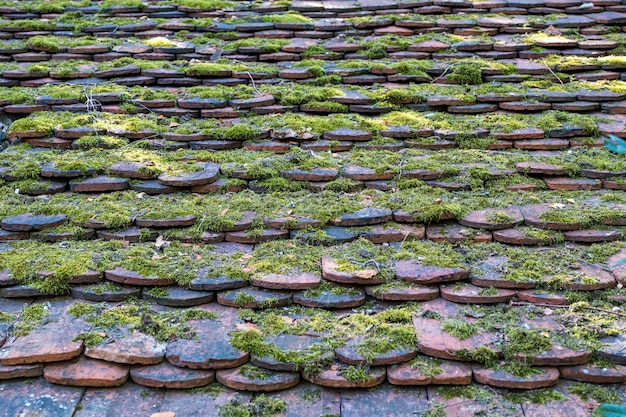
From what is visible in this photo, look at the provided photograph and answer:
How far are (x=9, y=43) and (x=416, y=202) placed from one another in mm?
2875

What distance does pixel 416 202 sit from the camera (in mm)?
2875

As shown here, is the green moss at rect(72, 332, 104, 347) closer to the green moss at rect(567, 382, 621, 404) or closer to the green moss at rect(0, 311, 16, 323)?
the green moss at rect(0, 311, 16, 323)

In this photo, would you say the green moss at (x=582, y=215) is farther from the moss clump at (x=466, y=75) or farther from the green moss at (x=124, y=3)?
the green moss at (x=124, y=3)

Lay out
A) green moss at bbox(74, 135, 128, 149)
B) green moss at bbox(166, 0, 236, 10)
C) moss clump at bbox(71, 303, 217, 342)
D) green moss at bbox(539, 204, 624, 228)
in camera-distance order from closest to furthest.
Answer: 1. moss clump at bbox(71, 303, 217, 342)
2. green moss at bbox(539, 204, 624, 228)
3. green moss at bbox(74, 135, 128, 149)
4. green moss at bbox(166, 0, 236, 10)

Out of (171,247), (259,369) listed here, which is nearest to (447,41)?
(171,247)

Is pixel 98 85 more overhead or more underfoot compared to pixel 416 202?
more overhead

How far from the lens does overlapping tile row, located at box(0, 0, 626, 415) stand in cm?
221

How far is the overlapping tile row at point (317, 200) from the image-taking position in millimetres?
2215

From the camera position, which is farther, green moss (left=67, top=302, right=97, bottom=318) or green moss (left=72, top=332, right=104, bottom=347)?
green moss (left=67, top=302, right=97, bottom=318)

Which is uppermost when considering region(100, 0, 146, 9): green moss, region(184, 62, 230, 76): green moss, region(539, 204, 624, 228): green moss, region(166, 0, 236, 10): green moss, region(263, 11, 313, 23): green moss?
region(100, 0, 146, 9): green moss

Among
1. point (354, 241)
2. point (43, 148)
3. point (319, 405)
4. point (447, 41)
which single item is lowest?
point (319, 405)

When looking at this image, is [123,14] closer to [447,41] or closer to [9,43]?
[9,43]

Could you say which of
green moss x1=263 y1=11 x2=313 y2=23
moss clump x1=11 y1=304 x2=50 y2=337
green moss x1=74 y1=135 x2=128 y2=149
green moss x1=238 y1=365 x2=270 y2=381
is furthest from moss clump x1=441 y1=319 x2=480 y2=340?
green moss x1=263 y1=11 x2=313 y2=23

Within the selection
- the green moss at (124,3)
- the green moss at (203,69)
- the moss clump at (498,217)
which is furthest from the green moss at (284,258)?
the green moss at (124,3)
